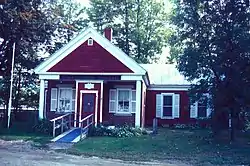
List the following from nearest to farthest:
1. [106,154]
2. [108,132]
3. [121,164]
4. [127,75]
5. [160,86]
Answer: [121,164]
[106,154]
[108,132]
[127,75]
[160,86]

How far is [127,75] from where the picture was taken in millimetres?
24375

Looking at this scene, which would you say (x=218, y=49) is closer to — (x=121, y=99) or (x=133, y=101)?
(x=133, y=101)

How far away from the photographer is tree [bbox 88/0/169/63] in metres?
44.3

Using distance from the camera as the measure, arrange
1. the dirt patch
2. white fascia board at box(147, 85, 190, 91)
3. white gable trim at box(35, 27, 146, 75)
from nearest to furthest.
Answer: the dirt patch → white gable trim at box(35, 27, 146, 75) → white fascia board at box(147, 85, 190, 91)

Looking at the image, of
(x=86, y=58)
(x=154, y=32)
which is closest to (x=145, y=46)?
(x=154, y=32)

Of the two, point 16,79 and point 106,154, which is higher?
point 16,79

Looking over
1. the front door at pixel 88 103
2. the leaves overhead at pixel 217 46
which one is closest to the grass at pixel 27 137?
the front door at pixel 88 103

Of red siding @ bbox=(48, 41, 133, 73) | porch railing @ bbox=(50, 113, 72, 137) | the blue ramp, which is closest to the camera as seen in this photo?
the blue ramp

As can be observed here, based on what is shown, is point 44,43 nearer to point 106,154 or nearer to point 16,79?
point 16,79

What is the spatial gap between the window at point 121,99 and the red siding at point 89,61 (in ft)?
8.07

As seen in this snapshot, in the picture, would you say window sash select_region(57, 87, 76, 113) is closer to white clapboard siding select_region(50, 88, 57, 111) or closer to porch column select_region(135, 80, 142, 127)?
white clapboard siding select_region(50, 88, 57, 111)

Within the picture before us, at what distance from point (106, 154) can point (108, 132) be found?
6.43 meters

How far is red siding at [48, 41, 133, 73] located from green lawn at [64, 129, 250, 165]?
18.8 feet

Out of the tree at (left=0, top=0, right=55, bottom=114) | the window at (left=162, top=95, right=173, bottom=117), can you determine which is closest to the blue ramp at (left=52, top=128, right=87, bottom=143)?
the window at (left=162, top=95, right=173, bottom=117)
